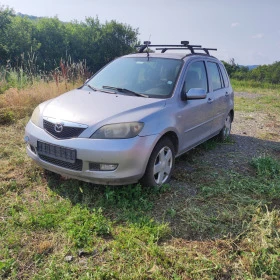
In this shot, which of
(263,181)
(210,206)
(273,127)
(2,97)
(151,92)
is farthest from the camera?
(273,127)

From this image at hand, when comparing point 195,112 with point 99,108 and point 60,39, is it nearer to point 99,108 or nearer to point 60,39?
point 99,108

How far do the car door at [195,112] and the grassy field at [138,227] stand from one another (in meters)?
0.59

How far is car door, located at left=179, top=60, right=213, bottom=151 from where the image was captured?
4043mm

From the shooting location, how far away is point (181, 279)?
2.27 m

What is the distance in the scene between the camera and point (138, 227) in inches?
112

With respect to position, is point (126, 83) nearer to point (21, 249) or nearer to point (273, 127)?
Answer: point (21, 249)

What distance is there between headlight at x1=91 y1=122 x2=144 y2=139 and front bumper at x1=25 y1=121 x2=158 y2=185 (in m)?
0.05

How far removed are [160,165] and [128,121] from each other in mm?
779

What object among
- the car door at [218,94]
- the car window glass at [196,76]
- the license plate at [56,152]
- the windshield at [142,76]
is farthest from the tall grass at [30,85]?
the car door at [218,94]

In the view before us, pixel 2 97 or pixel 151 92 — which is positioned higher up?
pixel 151 92

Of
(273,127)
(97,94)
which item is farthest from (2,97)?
(273,127)

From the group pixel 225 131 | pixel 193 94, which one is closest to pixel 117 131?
pixel 193 94

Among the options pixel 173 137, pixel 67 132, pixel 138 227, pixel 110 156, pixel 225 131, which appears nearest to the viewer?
pixel 138 227

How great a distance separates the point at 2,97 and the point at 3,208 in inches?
177
